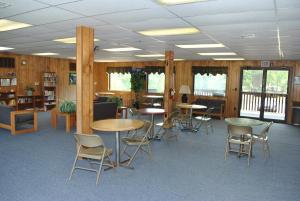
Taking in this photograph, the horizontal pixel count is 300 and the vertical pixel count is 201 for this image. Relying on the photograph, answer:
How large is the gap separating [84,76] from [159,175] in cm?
208

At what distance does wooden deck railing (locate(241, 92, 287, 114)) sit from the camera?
8.95m

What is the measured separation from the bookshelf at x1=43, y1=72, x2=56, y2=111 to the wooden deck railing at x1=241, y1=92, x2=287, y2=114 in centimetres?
840

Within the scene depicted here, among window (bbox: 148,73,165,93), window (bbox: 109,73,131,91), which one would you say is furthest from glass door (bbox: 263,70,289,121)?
window (bbox: 109,73,131,91)

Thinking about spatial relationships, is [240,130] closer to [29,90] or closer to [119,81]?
[29,90]

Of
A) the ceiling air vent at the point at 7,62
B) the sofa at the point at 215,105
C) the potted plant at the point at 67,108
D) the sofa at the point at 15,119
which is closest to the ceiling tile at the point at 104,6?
the potted plant at the point at 67,108

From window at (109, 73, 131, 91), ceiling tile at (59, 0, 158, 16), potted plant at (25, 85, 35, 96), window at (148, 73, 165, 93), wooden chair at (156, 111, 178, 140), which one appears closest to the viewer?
ceiling tile at (59, 0, 158, 16)

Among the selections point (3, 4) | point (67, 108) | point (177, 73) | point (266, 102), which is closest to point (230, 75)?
point (266, 102)

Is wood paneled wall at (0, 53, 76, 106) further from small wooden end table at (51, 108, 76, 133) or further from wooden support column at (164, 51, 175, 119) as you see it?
wooden support column at (164, 51, 175, 119)

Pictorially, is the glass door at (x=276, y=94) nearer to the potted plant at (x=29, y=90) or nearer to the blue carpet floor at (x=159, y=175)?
the blue carpet floor at (x=159, y=175)

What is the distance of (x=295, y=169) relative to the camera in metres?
4.14

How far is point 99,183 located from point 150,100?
8.08 metres

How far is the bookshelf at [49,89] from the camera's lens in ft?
34.1

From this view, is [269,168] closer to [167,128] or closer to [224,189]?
[224,189]

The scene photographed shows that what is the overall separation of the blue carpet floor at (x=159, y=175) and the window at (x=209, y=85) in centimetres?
479
